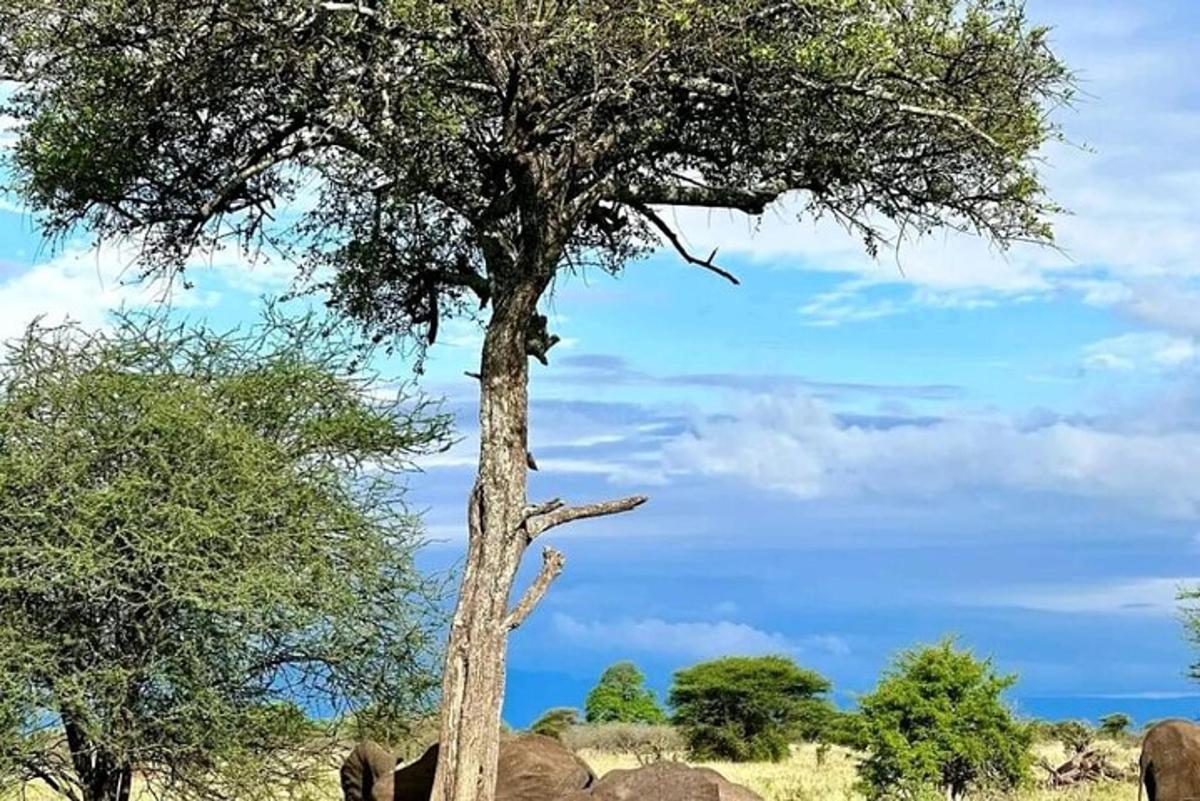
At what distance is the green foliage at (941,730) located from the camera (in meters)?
23.4

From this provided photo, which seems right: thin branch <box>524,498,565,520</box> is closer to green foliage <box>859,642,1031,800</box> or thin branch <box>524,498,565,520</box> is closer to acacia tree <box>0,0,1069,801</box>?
acacia tree <box>0,0,1069,801</box>

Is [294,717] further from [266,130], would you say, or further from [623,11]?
[623,11]

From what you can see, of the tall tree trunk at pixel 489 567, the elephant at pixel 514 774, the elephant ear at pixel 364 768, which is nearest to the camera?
the tall tree trunk at pixel 489 567

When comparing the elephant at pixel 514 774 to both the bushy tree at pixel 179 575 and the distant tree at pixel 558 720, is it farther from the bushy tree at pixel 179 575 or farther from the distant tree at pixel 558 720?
the distant tree at pixel 558 720

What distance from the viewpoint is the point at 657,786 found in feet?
49.0

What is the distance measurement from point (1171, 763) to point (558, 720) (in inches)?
1001

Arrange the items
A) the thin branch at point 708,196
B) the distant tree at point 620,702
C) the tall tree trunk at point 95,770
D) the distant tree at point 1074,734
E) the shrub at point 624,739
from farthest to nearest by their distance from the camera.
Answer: the distant tree at point 620,702 → the shrub at point 624,739 → the distant tree at point 1074,734 → the thin branch at point 708,196 → the tall tree trunk at point 95,770

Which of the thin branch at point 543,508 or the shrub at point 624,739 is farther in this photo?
the shrub at point 624,739

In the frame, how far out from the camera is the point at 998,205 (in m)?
18.5

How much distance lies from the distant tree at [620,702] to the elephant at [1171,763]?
28.5 metres

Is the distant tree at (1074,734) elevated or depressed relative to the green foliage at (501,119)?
depressed

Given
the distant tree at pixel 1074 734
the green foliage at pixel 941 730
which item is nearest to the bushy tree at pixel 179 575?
the green foliage at pixel 941 730

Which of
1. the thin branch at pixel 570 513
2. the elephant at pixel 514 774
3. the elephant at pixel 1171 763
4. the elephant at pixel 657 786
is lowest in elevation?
the elephant at pixel 657 786

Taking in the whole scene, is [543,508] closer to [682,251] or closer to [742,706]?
[682,251]
